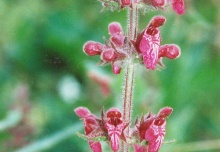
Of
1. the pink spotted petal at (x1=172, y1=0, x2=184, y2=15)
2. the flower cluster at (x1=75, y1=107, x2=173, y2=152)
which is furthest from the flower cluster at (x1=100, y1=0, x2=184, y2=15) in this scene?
the flower cluster at (x1=75, y1=107, x2=173, y2=152)

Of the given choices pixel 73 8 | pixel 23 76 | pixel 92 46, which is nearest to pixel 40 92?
pixel 23 76

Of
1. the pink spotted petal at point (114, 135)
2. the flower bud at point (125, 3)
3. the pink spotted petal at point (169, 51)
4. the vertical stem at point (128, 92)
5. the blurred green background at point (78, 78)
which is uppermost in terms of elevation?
the blurred green background at point (78, 78)

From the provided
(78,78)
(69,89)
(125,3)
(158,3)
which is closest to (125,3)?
(125,3)

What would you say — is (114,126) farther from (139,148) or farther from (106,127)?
(139,148)

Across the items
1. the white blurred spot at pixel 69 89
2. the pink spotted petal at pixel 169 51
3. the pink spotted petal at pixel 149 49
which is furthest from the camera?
the white blurred spot at pixel 69 89

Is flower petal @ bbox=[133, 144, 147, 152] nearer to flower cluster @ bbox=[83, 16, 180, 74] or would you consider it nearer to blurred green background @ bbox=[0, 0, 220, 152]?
flower cluster @ bbox=[83, 16, 180, 74]

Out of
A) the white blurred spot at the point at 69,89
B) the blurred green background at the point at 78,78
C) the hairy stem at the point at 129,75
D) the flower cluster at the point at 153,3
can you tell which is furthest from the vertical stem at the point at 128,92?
the white blurred spot at the point at 69,89

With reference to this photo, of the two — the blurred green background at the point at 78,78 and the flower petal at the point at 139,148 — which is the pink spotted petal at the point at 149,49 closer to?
the flower petal at the point at 139,148
